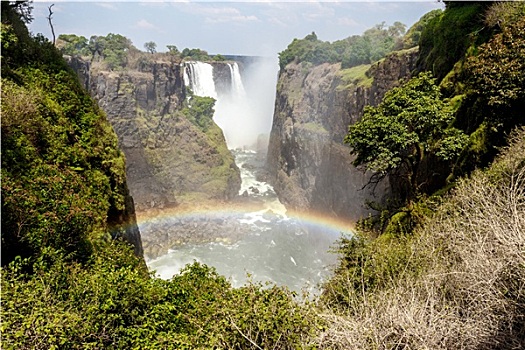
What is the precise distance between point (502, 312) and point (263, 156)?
79.0 metres

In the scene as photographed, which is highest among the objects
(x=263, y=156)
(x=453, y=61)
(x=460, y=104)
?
(x=453, y=61)

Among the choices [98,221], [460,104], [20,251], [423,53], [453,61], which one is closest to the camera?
[20,251]

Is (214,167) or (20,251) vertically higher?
(20,251)

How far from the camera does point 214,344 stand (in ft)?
24.4

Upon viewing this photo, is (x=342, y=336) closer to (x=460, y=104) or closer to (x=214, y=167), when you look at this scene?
(x=460, y=104)

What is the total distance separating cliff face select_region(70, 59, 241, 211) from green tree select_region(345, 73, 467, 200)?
45.5m

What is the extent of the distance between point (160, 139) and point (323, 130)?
28958 mm

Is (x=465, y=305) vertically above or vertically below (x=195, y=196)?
above

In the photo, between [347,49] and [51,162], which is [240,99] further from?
[51,162]

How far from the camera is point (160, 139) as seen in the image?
64.3 metres

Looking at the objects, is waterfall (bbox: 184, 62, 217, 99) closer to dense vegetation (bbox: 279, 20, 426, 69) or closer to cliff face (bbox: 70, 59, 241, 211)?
cliff face (bbox: 70, 59, 241, 211)

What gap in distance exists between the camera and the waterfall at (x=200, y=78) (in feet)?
253

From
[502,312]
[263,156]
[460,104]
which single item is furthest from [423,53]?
[263,156]

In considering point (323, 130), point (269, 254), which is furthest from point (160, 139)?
point (269, 254)
